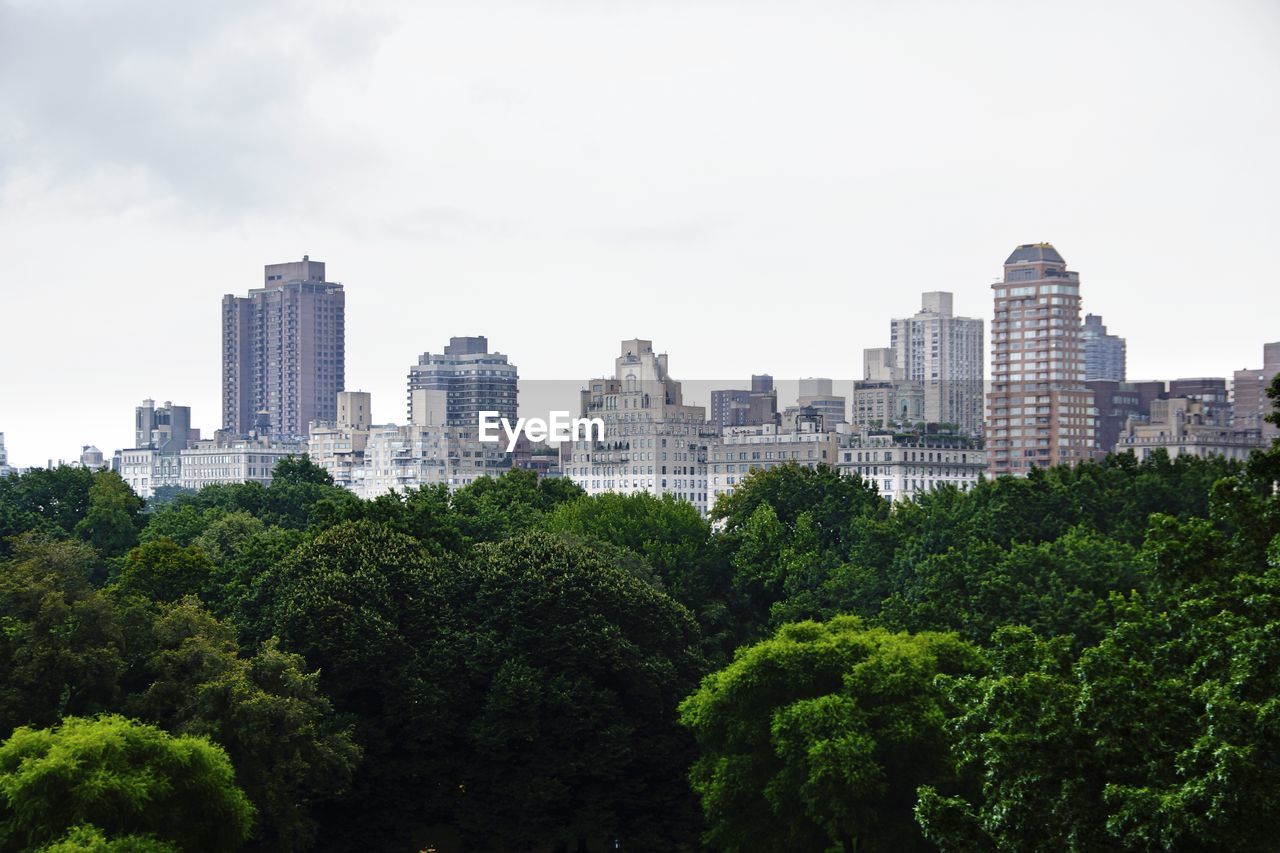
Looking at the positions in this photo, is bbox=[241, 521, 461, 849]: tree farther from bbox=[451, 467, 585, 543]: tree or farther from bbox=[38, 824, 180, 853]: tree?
bbox=[38, 824, 180, 853]: tree

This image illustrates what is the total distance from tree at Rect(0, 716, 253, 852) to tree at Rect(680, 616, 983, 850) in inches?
649

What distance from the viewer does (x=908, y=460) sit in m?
191

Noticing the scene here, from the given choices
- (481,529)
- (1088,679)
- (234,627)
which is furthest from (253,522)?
(1088,679)

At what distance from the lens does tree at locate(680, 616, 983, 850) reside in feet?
186

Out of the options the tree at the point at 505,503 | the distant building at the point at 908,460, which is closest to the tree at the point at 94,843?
the tree at the point at 505,503

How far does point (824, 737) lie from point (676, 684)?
1497 cm

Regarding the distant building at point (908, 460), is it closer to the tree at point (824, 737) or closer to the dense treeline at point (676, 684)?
the dense treeline at point (676, 684)

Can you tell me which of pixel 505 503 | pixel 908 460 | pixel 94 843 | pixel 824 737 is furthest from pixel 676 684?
pixel 908 460

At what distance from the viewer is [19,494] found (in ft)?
379

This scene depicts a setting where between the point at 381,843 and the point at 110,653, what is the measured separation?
42.2 ft

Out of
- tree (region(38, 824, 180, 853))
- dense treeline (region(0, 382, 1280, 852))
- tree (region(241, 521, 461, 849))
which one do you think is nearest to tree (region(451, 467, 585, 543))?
dense treeline (region(0, 382, 1280, 852))

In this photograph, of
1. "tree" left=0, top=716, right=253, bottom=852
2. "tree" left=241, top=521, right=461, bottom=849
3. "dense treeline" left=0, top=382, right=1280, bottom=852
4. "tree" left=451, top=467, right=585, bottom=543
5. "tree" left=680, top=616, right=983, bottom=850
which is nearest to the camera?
"dense treeline" left=0, top=382, right=1280, bottom=852

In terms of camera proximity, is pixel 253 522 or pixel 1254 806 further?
pixel 253 522

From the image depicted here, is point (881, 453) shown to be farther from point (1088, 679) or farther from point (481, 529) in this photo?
point (1088, 679)
